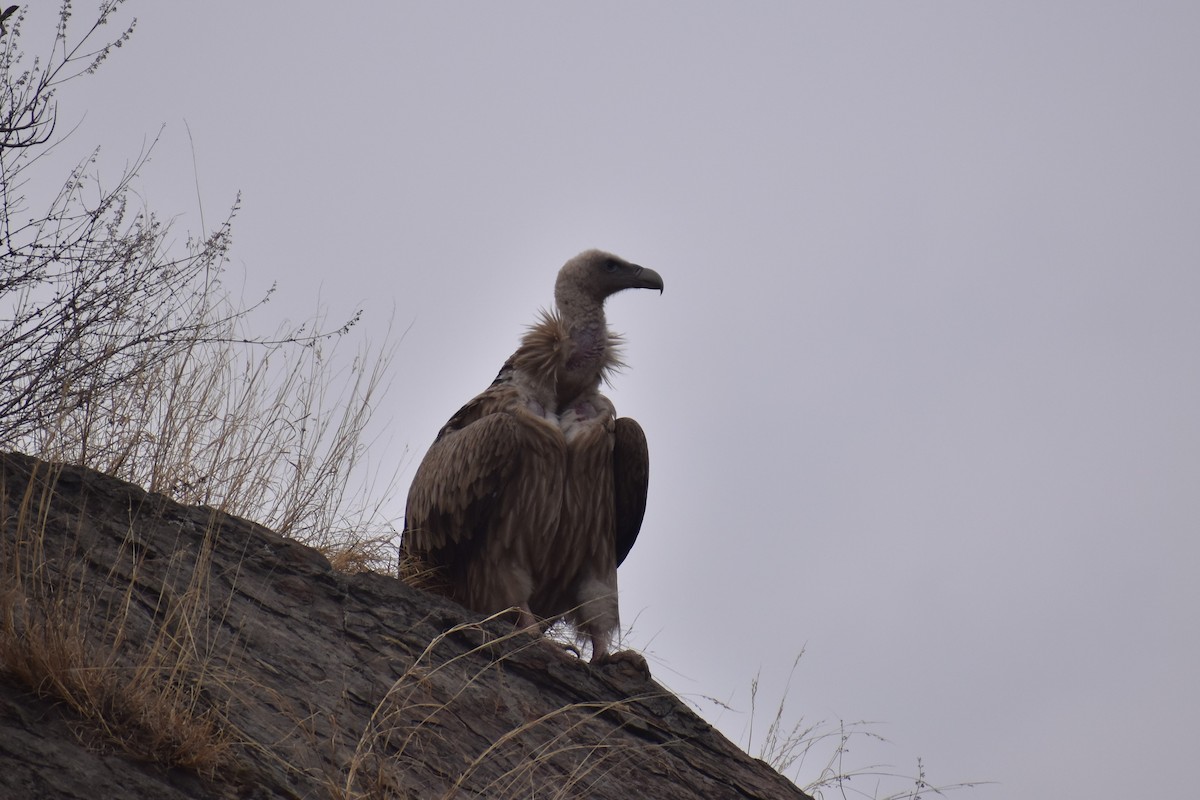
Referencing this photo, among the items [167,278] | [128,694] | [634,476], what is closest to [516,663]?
[634,476]

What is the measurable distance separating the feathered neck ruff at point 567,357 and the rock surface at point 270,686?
55.9 inches

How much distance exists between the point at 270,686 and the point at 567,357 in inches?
107

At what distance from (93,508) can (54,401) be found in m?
1.06

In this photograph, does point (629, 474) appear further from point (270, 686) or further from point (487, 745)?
point (270, 686)

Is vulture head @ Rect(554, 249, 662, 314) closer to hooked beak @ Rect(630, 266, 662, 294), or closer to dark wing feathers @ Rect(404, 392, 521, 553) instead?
hooked beak @ Rect(630, 266, 662, 294)

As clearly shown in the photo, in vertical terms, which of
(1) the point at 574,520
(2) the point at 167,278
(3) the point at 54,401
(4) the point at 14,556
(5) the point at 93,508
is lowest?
(4) the point at 14,556

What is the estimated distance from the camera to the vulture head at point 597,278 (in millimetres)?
7305

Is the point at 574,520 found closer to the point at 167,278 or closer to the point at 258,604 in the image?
the point at 258,604

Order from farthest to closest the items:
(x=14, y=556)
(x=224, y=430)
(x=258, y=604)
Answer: (x=224, y=430) < (x=258, y=604) < (x=14, y=556)

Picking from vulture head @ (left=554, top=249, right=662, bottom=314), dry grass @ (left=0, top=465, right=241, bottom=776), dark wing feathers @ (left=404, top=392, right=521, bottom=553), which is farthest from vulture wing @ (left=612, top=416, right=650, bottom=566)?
dry grass @ (left=0, top=465, right=241, bottom=776)

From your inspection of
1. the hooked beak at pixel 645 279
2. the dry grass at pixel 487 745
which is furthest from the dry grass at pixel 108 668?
the hooked beak at pixel 645 279

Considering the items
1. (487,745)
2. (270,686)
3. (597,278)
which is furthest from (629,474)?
(270,686)

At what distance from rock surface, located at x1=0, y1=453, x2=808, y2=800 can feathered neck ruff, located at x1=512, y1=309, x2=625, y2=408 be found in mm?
1421

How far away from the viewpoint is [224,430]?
265 inches
